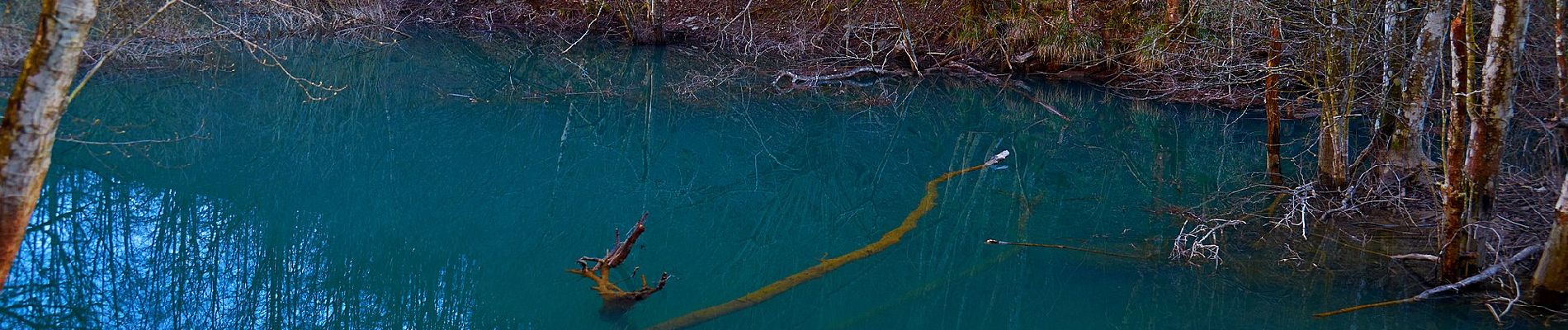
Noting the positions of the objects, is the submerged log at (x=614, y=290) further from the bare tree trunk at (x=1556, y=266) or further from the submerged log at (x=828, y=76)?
the submerged log at (x=828, y=76)

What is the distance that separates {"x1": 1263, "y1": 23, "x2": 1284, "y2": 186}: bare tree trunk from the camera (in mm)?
7809

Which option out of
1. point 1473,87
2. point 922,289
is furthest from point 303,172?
point 1473,87

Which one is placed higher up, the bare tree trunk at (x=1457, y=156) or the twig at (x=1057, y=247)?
the bare tree trunk at (x=1457, y=156)

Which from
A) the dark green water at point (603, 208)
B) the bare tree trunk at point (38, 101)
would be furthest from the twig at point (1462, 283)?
the bare tree trunk at point (38, 101)

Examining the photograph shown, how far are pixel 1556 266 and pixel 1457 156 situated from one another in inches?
28.1

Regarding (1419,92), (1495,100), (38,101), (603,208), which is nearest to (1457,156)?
(1495,100)

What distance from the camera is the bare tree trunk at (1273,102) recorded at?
7809 mm

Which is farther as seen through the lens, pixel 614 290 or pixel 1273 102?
pixel 1273 102

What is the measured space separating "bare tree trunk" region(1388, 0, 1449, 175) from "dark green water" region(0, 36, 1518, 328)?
136cm

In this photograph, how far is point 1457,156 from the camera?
18.1ft

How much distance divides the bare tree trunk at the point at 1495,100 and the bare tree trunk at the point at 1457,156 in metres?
0.05

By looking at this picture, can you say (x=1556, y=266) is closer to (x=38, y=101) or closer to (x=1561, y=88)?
(x=1561, y=88)

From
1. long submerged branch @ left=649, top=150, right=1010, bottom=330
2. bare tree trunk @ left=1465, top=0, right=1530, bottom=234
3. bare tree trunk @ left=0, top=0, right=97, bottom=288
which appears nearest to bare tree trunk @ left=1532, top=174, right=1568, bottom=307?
bare tree trunk @ left=1465, top=0, right=1530, bottom=234

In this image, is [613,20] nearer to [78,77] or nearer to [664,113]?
[664,113]
